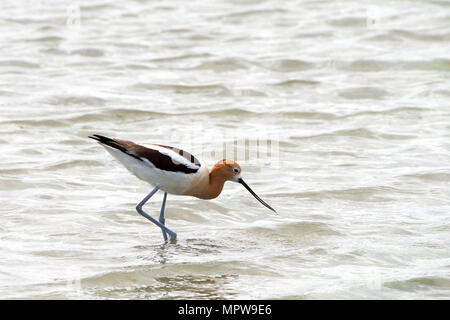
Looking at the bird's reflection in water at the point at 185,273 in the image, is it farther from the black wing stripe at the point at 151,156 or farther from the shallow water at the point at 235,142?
the black wing stripe at the point at 151,156

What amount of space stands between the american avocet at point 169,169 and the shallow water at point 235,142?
482 millimetres

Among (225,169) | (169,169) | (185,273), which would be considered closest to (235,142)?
(225,169)

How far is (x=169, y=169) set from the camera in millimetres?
7809

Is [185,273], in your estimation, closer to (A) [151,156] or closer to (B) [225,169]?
(A) [151,156]

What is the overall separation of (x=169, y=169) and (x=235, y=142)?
13.3 ft

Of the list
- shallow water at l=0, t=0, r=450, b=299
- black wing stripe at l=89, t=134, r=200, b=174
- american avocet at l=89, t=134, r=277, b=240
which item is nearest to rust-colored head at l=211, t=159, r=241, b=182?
american avocet at l=89, t=134, r=277, b=240

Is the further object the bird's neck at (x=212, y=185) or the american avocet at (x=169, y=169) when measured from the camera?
the bird's neck at (x=212, y=185)

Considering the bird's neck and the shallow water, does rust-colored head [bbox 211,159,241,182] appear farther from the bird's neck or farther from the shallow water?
the shallow water

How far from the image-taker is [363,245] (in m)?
7.98

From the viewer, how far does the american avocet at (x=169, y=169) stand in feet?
25.6

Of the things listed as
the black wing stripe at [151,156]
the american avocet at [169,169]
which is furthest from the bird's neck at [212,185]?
the black wing stripe at [151,156]

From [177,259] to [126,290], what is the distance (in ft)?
2.57

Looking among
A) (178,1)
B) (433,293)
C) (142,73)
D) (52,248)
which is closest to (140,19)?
(178,1)

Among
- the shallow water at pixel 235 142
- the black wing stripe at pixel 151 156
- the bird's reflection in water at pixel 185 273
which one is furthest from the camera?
the black wing stripe at pixel 151 156
